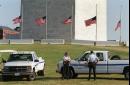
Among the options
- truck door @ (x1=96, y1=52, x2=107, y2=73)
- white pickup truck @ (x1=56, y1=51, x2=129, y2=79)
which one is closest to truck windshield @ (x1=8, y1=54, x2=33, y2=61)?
white pickup truck @ (x1=56, y1=51, x2=129, y2=79)

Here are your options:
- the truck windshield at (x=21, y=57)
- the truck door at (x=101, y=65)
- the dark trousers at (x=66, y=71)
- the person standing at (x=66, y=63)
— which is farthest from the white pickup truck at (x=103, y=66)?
the truck windshield at (x=21, y=57)

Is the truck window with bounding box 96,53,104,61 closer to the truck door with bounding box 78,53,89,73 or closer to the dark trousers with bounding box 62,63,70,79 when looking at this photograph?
the truck door with bounding box 78,53,89,73

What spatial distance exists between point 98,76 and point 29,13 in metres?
70.0

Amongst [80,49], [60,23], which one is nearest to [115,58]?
[80,49]

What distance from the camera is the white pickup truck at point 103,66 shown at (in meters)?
31.5

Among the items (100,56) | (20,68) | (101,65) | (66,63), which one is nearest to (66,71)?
(66,63)

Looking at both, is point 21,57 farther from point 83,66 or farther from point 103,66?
point 103,66

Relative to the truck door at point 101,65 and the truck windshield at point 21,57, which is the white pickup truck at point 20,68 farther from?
the truck door at point 101,65

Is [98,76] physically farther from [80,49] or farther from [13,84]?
[80,49]

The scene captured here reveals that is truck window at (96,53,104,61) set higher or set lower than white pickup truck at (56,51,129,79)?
higher

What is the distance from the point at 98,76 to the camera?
35.2 metres

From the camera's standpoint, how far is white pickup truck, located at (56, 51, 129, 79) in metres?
31.5

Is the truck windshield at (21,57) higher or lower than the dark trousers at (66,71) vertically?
higher

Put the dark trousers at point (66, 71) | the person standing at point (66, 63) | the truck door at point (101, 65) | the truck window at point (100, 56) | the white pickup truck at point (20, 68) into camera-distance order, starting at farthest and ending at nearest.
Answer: the truck window at point (100, 56)
the truck door at point (101, 65)
the dark trousers at point (66, 71)
the person standing at point (66, 63)
the white pickup truck at point (20, 68)
